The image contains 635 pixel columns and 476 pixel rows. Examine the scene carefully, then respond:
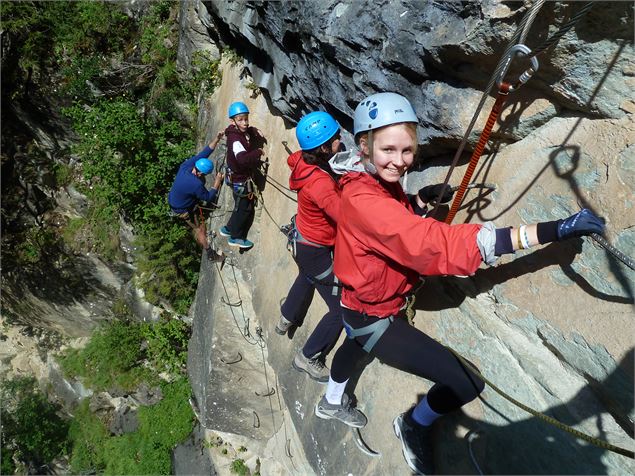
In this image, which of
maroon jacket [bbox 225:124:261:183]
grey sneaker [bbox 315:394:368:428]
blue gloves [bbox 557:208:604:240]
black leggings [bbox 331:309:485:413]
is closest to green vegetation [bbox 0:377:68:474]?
maroon jacket [bbox 225:124:261:183]

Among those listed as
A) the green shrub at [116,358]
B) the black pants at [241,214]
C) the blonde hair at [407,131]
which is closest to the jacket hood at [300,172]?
the blonde hair at [407,131]

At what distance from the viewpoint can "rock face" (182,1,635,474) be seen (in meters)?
1.82

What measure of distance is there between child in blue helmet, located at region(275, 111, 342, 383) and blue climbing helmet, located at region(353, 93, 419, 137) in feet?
2.78

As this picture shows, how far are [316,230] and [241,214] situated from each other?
221 cm

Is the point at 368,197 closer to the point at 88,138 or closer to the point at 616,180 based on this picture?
the point at 616,180

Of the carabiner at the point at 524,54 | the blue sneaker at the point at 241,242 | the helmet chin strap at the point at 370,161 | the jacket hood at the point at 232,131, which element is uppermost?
the carabiner at the point at 524,54

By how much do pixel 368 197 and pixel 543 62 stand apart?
3.20 ft

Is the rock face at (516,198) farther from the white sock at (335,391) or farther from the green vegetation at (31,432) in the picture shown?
the green vegetation at (31,432)

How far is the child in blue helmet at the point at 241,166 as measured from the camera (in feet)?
15.1

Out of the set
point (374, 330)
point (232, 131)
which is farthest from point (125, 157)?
point (374, 330)

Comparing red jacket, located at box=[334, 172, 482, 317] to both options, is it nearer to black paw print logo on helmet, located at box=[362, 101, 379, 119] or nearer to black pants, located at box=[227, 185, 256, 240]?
black paw print logo on helmet, located at box=[362, 101, 379, 119]

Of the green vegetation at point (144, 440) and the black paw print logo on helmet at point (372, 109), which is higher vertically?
the black paw print logo on helmet at point (372, 109)

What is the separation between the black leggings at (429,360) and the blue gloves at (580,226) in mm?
913

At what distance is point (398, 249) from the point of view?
1776 millimetres
